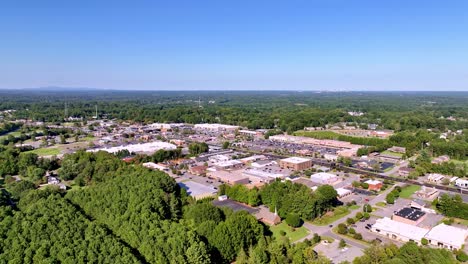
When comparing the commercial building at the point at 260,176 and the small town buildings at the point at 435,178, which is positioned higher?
the small town buildings at the point at 435,178

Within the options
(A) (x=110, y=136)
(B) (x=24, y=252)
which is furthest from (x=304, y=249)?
(A) (x=110, y=136)

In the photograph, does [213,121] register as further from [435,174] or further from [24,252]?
[24,252]

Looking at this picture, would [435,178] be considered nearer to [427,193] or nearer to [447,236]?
[427,193]

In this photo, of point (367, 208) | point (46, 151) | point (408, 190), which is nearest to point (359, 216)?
point (367, 208)

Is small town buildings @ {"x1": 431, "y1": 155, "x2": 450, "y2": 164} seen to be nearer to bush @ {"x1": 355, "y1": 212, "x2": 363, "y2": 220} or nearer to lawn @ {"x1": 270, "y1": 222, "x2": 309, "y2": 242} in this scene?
bush @ {"x1": 355, "y1": 212, "x2": 363, "y2": 220}

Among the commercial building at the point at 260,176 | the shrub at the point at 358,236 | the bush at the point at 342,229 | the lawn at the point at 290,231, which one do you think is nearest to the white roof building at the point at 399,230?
the shrub at the point at 358,236

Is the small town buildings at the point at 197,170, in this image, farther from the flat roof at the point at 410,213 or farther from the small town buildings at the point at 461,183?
the small town buildings at the point at 461,183
